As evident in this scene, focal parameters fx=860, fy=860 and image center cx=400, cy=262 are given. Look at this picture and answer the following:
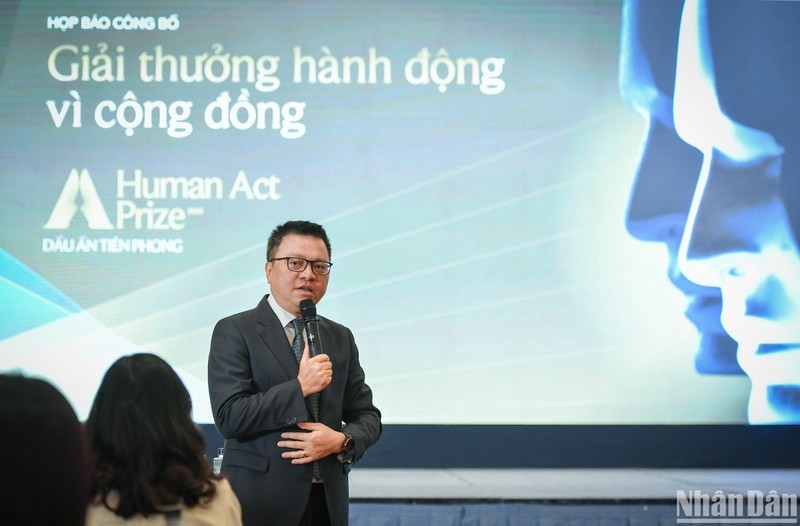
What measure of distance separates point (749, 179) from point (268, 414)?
133 inches

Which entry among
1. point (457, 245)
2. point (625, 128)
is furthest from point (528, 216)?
point (625, 128)

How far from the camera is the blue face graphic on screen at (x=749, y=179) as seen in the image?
4332 mm

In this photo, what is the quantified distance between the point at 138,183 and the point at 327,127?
97 cm

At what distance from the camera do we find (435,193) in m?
4.33

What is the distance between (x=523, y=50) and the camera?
4.40 meters

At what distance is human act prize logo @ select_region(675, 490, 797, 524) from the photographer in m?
3.10

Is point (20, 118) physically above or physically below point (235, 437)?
above

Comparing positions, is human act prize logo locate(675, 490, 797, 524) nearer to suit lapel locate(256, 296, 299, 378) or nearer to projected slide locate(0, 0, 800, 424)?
projected slide locate(0, 0, 800, 424)

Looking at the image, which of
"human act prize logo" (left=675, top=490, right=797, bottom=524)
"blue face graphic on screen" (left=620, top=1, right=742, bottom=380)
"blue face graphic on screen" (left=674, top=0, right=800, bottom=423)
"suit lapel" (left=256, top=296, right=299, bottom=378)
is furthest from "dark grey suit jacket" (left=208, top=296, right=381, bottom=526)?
"blue face graphic on screen" (left=674, top=0, right=800, bottom=423)

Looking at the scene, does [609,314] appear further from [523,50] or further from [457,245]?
[523,50]

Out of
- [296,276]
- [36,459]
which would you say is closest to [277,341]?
[296,276]

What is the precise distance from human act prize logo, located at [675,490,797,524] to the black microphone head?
187 centimetres

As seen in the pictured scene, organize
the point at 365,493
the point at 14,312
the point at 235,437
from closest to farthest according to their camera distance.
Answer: the point at 235,437 < the point at 365,493 < the point at 14,312

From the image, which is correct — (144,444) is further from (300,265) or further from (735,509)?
(735,509)
